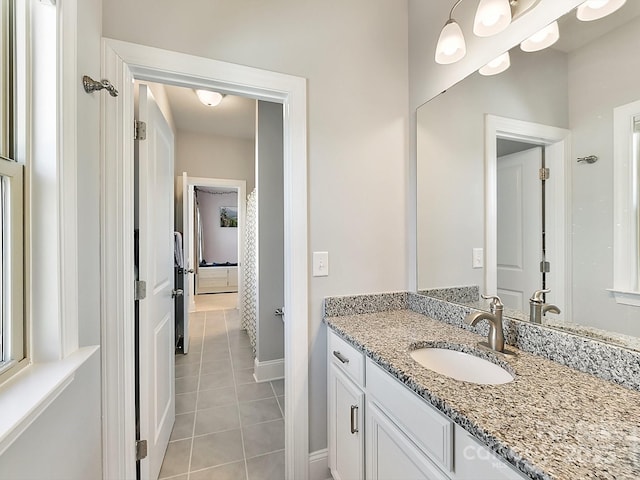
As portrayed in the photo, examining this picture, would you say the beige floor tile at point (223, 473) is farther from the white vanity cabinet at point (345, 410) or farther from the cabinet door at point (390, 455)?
the cabinet door at point (390, 455)

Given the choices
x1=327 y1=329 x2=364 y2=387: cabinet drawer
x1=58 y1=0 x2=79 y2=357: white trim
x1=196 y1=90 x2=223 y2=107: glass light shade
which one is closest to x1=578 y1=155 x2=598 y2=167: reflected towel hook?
x1=327 y1=329 x2=364 y2=387: cabinet drawer

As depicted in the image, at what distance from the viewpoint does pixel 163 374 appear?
171cm

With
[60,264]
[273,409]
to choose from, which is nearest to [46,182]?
[60,264]

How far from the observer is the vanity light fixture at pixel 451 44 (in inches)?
50.6

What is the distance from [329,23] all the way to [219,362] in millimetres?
3027

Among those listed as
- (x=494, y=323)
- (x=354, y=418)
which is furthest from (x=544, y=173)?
(x=354, y=418)

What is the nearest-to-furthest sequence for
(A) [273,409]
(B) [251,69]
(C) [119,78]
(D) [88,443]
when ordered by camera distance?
(D) [88,443] → (C) [119,78] → (B) [251,69] → (A) [273,409]

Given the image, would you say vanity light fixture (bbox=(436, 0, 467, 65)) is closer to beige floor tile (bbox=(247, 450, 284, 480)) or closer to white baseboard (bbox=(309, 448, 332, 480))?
white baseboard (bbox=(309, 448, 332, 480))

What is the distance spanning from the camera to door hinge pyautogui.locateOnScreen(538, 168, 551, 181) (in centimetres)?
107

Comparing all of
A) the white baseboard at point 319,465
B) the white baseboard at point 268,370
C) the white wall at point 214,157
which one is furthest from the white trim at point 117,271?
the white wall at point 214,157

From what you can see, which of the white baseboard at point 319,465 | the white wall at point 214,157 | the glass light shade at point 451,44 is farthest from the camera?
the white wall at point 214,157

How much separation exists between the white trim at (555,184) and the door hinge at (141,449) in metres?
1.78

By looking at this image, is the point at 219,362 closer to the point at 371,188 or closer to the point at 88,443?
the point at 88,443

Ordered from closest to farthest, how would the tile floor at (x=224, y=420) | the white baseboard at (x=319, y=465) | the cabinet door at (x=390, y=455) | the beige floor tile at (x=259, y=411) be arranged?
the cabinet door at (x=390, y=455)
the white baseboard at (x=319, y=465)
the tile floor at (x=224, y=420)
the beige floor tile at (x=259, y=411)
